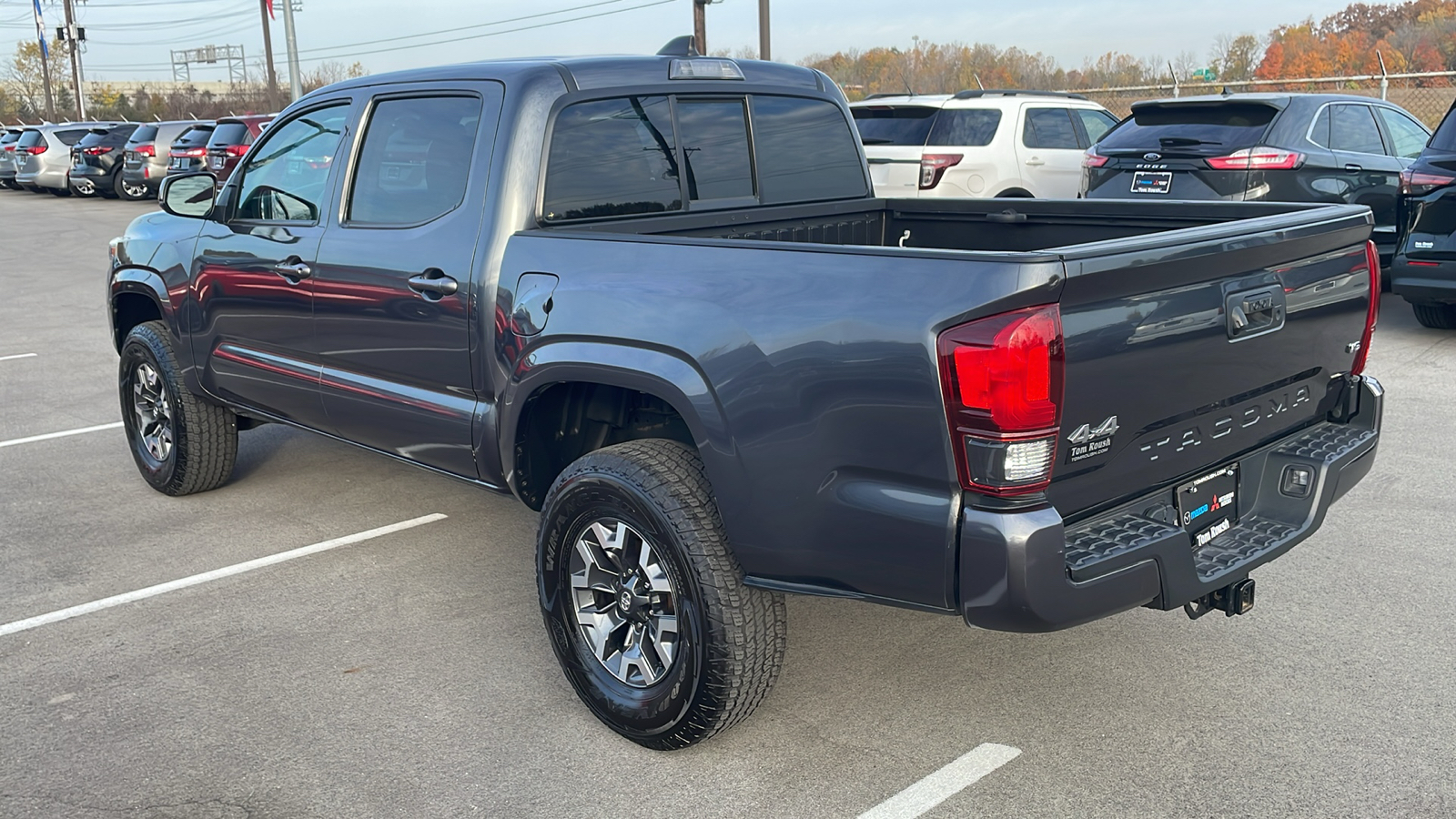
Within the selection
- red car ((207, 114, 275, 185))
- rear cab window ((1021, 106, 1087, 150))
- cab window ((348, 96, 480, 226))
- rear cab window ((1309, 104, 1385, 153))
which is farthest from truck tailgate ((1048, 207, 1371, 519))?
red car ((207, 114, 275, 185))

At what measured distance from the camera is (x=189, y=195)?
5.47m

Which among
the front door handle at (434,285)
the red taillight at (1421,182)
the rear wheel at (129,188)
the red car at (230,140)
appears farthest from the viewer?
the rear wheel at (129,188)

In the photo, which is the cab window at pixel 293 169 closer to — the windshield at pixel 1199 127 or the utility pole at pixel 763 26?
the windshield at pixel 1199 127

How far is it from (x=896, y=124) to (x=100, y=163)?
2136 cm

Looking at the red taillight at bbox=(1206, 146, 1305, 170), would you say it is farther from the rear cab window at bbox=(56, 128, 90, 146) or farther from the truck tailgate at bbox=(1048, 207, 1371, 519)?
the rear cab window at bbox=(56, 128, 90, 146)

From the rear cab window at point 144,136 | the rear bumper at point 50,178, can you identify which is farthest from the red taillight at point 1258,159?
the rear bumper at point 50,178

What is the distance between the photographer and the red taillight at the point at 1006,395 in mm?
2637

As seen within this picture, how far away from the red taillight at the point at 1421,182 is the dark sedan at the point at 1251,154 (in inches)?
31.1

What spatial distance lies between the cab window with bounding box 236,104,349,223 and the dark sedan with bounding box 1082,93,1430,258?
266 inches

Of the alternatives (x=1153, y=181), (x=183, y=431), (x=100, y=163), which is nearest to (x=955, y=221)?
(x=183, y=431)

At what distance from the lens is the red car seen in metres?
20.6

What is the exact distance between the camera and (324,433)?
15.8ft

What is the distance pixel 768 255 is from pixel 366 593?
2370 mm

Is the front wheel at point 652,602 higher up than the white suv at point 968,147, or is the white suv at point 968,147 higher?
the white suv at point 968,147
